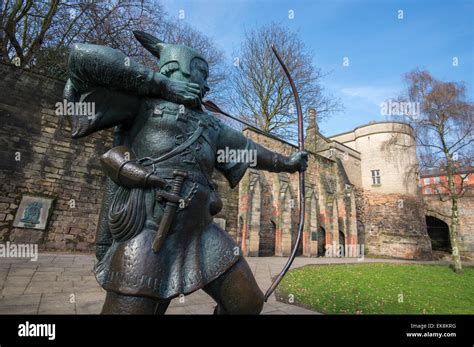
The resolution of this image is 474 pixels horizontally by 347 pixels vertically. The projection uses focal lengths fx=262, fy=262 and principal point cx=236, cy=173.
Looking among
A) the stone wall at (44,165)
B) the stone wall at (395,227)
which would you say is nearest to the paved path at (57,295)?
the stone wall at (44,165)

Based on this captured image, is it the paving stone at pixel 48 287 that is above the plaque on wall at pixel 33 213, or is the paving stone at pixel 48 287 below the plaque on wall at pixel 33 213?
below

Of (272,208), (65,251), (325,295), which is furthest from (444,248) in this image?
(65,251)

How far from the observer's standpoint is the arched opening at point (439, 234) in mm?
25312

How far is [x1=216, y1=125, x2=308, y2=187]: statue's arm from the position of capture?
2.05m

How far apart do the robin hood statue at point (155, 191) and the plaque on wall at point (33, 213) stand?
29.3 ft

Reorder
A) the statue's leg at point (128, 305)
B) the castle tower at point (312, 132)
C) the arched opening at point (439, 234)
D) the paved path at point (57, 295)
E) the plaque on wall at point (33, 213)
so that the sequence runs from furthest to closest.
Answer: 1. the arched opening at point (439, 234)
2. the castle tower at point (312, 132)
3. the plaque on wall at point (33, 213)
4. the paved path at point (57, 295)
5. the statue's leg at point (128, 305)

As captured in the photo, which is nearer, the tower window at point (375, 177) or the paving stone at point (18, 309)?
the paving stone at point (18, 309)

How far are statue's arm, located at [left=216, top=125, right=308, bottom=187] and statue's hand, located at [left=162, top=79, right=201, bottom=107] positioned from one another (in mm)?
409

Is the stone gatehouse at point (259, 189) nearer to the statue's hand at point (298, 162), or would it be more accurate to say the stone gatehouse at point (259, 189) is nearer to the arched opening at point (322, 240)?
the arched opening at point (322, 240)

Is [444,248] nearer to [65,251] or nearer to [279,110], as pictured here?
[279,110]

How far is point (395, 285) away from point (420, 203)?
1847cm

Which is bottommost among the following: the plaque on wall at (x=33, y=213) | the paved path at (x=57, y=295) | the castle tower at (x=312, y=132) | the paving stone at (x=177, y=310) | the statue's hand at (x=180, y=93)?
the paving stone at (x=177, y=310)

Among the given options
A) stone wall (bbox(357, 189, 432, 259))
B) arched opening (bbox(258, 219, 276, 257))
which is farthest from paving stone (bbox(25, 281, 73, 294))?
stone wall (bbox(357, 189, 432, 259))

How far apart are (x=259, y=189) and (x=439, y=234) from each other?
901 inches
